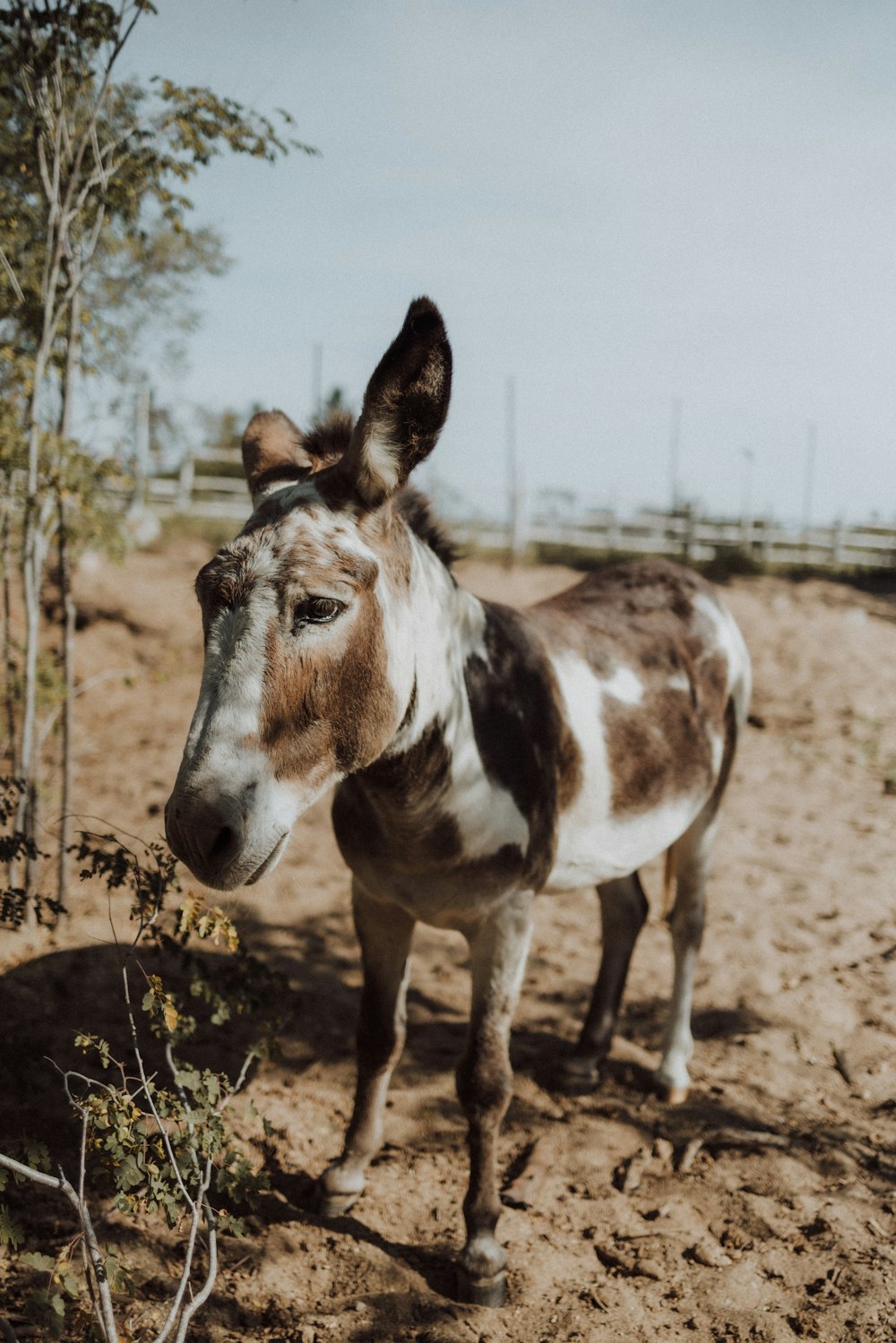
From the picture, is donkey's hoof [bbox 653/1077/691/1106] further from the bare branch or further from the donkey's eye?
the bare branch

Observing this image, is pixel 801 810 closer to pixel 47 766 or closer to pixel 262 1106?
pixel 262 1106

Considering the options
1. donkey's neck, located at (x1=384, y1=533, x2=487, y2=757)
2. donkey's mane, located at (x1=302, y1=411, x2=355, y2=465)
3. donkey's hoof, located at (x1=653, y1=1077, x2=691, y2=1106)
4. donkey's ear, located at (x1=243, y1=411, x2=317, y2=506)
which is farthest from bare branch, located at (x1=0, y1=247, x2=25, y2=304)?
donkey's hoof, located at (x1=653, y1=1077, x2=691, y2=1106)

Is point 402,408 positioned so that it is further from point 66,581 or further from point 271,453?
point 66,581

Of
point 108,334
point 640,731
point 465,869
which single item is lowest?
point 465,869

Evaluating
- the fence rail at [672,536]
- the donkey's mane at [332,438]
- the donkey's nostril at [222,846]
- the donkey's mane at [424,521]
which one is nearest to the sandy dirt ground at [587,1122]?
the donkey's nostril at [222,846]

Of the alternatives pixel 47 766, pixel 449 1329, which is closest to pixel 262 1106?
pixel 449 1329

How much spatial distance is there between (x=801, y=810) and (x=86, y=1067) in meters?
6.10

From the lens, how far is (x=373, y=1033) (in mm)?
3332

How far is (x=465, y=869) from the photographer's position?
284 centimetres

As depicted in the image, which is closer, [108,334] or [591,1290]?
[591,1290]

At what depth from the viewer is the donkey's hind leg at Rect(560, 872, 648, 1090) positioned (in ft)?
13.6

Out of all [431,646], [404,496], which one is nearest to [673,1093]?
[431,646]

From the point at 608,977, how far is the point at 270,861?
2.72m

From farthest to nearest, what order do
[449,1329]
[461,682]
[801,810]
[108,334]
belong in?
1. [801,810]
2. [108,334]
3. [461,682]
4. [449,1329]
